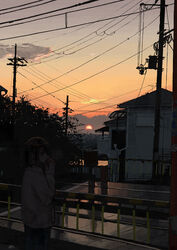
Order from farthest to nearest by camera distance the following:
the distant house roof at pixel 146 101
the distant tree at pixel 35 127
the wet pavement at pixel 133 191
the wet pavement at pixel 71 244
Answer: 1. the distant house roof at pixel 146 101
2. the distant tree at pixel 35 127
3. the wet pavement at pixel 133 191
4. the wet pavement at pixel 71 244

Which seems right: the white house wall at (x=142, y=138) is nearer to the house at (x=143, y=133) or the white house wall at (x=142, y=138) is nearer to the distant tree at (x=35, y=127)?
→ the house at (x=143, y=133)

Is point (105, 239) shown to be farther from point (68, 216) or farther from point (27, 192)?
point (68, 216)

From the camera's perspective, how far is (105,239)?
8.33 metres

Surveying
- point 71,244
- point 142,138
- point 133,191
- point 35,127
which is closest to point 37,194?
point 71,244

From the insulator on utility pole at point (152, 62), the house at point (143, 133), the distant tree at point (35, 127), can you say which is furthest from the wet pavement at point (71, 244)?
the house at point (143, 133)

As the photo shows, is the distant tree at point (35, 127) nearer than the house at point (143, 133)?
Yes

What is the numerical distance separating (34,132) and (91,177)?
8.52m

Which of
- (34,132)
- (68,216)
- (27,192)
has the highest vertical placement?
(34,132)

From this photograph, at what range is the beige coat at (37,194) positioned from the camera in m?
5.07

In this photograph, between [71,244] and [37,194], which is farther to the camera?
[71,244]

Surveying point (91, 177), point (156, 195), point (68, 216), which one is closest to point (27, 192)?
point (68, 216)

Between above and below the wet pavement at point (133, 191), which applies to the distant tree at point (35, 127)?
above

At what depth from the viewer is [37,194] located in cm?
509

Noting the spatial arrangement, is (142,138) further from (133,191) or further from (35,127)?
(133,191)
